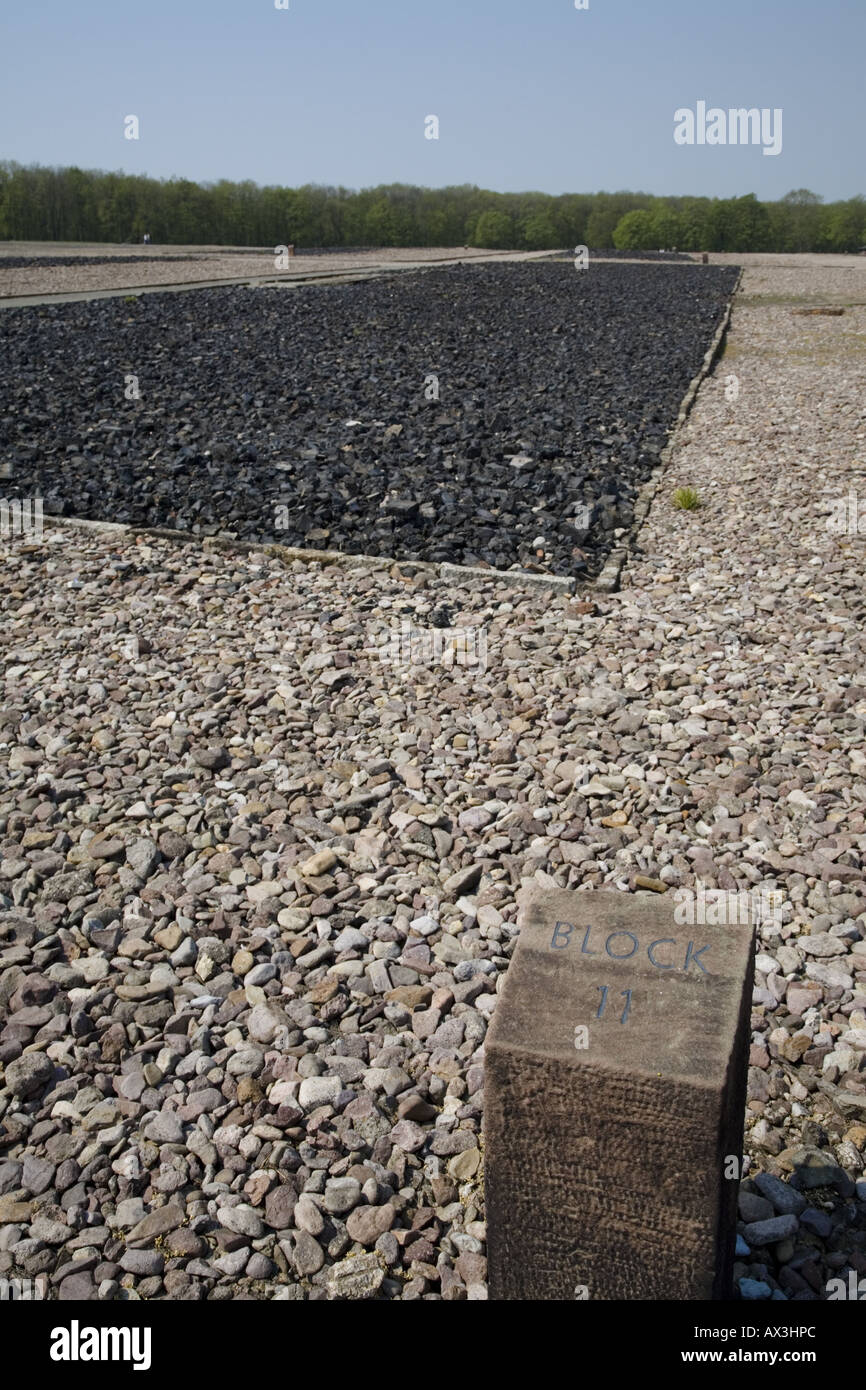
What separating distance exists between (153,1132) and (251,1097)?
0.28 m

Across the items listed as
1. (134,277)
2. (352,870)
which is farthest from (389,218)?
(352,870)

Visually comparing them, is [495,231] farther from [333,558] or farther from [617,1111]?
[617,1111]

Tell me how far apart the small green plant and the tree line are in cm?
6430

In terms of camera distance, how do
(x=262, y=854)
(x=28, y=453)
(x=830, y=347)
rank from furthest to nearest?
(x=830, y=347)
(x=28, y=453)
(x=262, y=854)

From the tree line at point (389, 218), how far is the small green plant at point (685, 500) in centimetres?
6430

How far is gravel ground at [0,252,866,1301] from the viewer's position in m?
2.51

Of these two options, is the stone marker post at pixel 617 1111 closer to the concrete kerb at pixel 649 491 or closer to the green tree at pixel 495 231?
the concrete kerb at pixel 649 491

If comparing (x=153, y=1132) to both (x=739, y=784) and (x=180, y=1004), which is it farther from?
(x=739, y=784)

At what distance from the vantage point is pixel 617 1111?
5.95 ft

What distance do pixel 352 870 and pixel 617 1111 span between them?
210 centimetres

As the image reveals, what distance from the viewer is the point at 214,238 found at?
70750 millimetres

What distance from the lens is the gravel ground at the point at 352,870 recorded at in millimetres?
2506

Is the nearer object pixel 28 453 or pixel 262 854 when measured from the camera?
pixel 262 854

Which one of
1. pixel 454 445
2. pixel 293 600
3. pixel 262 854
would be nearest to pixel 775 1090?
pixel 262 854
